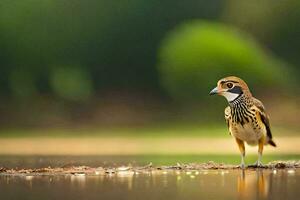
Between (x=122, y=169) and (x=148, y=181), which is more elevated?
(x=122, y=169)

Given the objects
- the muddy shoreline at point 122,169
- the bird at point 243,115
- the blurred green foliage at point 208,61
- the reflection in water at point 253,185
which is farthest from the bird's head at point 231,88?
the blurred green foliage at point 208,61

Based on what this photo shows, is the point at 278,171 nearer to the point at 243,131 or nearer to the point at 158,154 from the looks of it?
the point at 243,131

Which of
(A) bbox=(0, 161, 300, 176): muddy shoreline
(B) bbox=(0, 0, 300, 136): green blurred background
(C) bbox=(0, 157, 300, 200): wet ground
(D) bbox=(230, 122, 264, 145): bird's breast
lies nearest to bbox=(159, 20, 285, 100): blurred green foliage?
(B) bbox=(0, 0, 300, 136): green blurred background

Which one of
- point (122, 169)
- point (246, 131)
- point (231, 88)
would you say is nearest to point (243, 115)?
point (246, 131)

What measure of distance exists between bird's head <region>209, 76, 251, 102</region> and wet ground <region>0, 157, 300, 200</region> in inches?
24.6

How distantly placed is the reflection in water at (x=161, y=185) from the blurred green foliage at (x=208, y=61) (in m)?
10.2

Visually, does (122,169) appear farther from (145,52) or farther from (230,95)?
(145,52)

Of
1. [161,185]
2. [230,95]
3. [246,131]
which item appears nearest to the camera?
[161,185]

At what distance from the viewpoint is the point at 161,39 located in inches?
882

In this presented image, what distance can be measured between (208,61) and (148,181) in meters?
11.3

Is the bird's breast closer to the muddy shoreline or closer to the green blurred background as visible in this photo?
the muddy shoreline

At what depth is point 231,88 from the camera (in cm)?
1041

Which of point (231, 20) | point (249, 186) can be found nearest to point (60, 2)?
point (231, 20)

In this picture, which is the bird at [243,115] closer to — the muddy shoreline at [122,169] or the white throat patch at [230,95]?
the white throat patch at [230,95]
